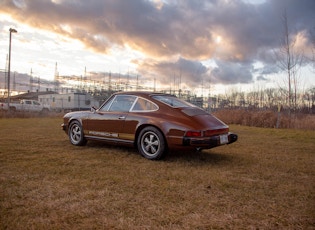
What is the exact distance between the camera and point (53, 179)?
3756 millimetres

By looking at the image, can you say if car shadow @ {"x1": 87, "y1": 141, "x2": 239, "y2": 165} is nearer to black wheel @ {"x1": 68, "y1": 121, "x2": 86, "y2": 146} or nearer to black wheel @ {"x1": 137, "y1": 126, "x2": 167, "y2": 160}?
black wheel @ {"x1": 137, "y1": 126, "x2": 167, "y2": 160}

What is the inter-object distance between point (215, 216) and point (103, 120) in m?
3.97

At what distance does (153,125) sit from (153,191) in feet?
6.63

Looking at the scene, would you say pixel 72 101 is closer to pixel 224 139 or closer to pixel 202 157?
pixel 202 157

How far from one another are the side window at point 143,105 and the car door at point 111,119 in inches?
6.7

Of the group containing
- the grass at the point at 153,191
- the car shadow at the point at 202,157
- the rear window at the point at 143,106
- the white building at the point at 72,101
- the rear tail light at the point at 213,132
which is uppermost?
the white building at the point at 72,101

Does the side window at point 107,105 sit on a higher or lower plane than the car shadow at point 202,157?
higher

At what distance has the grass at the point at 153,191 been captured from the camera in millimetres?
2498

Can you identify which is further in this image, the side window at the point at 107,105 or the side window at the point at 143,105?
the side window at the point at 107,105

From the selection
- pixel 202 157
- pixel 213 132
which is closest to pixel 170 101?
pixel 213 132

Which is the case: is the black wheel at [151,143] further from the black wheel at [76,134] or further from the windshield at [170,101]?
the black wheel at [76,134]

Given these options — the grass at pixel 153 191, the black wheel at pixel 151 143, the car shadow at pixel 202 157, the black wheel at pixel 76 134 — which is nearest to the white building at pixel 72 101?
the black wheel at pixel 76 134

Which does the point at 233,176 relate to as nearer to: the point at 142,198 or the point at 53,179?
the point at 142,198

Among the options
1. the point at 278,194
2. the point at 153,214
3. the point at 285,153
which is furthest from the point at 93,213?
the point at 285,153
